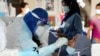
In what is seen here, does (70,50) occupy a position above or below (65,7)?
below

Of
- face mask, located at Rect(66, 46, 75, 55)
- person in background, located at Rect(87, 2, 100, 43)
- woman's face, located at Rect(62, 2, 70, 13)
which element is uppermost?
woman's face, located at Rect(62, 2, 70, 13)

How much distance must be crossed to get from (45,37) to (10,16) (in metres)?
0.28

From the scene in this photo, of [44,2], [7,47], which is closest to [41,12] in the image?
[44,2]

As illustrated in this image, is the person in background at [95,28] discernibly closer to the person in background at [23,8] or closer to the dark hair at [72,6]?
the dark hair at [72,6]

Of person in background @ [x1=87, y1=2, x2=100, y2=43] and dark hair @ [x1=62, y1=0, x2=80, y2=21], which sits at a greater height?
dark hair @ [x1=62, y1=0, x2=80, y2=21]

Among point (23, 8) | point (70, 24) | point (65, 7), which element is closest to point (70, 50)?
point (70, 24)

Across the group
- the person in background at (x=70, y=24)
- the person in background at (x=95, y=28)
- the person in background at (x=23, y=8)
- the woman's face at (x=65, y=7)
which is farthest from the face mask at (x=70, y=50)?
the person in background at (x=23, y=8)

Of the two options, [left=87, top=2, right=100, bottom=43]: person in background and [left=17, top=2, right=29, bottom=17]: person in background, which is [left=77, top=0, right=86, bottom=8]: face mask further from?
[left=17, top=2, right=29, bottom=17]: person in background

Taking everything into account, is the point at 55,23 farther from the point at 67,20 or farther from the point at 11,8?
the point at 11,8

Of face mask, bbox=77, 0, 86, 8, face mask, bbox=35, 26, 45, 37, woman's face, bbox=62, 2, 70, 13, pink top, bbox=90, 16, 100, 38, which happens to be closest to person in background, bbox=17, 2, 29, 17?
face mask, bbox=35, 26, 45, 37

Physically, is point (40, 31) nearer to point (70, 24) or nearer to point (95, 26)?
point (70, 24)

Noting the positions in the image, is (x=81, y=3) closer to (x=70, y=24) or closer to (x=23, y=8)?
(x=70, y=24)

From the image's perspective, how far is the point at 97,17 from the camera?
151cm

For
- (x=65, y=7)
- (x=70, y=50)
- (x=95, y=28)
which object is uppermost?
(x=65, y=7)
